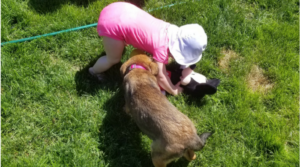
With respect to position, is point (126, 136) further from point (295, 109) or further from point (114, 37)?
point (295, 109)

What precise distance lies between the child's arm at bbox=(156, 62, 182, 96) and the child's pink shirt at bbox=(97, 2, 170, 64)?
110 mm

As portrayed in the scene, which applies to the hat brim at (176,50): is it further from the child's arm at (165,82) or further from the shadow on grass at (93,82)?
the shadow on grass at (93,82)

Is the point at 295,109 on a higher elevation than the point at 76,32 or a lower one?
lower

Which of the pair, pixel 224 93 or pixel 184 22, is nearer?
pixel 224 93

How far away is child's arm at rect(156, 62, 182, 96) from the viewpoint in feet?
11.4

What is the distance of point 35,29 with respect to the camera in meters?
4.25

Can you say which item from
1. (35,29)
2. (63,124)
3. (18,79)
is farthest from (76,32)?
(63,124)

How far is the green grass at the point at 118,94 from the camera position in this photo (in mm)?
3393

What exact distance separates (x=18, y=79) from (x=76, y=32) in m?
1.18

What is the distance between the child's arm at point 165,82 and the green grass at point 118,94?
130 millimetres

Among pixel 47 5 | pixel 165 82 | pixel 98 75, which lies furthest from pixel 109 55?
pixel 47 5

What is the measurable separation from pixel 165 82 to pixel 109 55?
0.88m

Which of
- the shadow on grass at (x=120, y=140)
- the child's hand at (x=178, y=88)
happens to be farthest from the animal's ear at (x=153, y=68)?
the shadow on grass at (x=120, y=140)

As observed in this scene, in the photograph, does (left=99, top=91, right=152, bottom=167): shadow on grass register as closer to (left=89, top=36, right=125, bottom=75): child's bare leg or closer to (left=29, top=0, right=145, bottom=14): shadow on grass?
(left=89, top=36, right=125, bottom=75): child's bare leg
